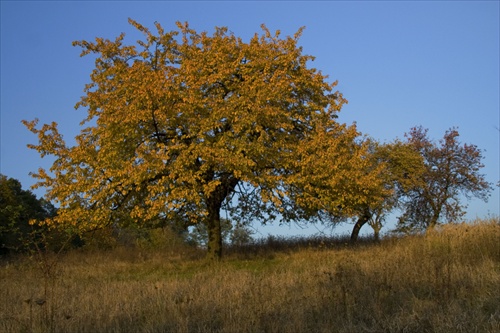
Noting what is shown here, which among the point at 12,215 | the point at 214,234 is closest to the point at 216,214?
the point at 214,234

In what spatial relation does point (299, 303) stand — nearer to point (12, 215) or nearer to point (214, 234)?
point (214, 234)

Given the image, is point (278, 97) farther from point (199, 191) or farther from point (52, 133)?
point (52, 133)

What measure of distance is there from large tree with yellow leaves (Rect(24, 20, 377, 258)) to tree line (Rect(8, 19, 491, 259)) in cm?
5

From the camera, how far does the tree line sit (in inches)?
681

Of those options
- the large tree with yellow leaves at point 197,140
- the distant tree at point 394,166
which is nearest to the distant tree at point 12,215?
the large tree with yellow leaves at point 197,140

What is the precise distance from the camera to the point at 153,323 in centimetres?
752

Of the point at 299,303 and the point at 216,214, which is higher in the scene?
the point at 216,214

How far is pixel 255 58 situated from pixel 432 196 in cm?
2691

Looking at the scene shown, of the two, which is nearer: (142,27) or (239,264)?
(239,264)

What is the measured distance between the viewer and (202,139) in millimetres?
17969

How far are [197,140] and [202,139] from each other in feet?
1.31

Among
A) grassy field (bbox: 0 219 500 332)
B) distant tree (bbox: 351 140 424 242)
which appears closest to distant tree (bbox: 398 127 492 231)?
distant tree (bbox: 351 140 424 242)

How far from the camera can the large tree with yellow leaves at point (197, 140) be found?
17.2 m

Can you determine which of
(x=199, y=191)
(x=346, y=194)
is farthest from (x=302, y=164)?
(x=199, y=191)
